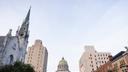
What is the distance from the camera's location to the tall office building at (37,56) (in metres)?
155

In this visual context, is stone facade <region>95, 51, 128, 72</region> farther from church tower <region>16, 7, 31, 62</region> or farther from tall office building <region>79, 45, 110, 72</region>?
tall office building <region>79, 45, 110, 72</region>

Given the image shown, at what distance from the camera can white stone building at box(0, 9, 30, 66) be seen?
190 ft

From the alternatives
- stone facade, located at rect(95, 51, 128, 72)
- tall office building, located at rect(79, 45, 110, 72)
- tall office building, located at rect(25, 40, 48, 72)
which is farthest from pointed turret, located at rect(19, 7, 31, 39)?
tall office building, located at rect(25, 40, 48, 72)

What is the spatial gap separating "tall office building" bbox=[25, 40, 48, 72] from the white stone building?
8322 cm

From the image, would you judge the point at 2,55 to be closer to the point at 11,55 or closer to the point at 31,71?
the point at 11,55

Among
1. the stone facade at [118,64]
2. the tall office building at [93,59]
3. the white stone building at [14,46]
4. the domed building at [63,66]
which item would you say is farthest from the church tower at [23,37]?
the tall office building at [93,59]

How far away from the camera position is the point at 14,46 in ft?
207

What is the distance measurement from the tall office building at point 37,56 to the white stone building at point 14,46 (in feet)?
273

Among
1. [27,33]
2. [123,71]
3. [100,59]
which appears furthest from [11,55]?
[100,59]

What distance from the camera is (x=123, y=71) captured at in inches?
1764

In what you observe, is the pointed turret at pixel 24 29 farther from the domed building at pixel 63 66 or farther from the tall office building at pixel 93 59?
the tall office building at pixel 93 59

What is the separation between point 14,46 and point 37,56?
97.4 metres

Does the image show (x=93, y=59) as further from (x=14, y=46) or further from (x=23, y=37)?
(x=14, y=46)

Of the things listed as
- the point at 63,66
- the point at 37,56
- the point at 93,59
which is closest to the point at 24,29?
the point at 63,66
